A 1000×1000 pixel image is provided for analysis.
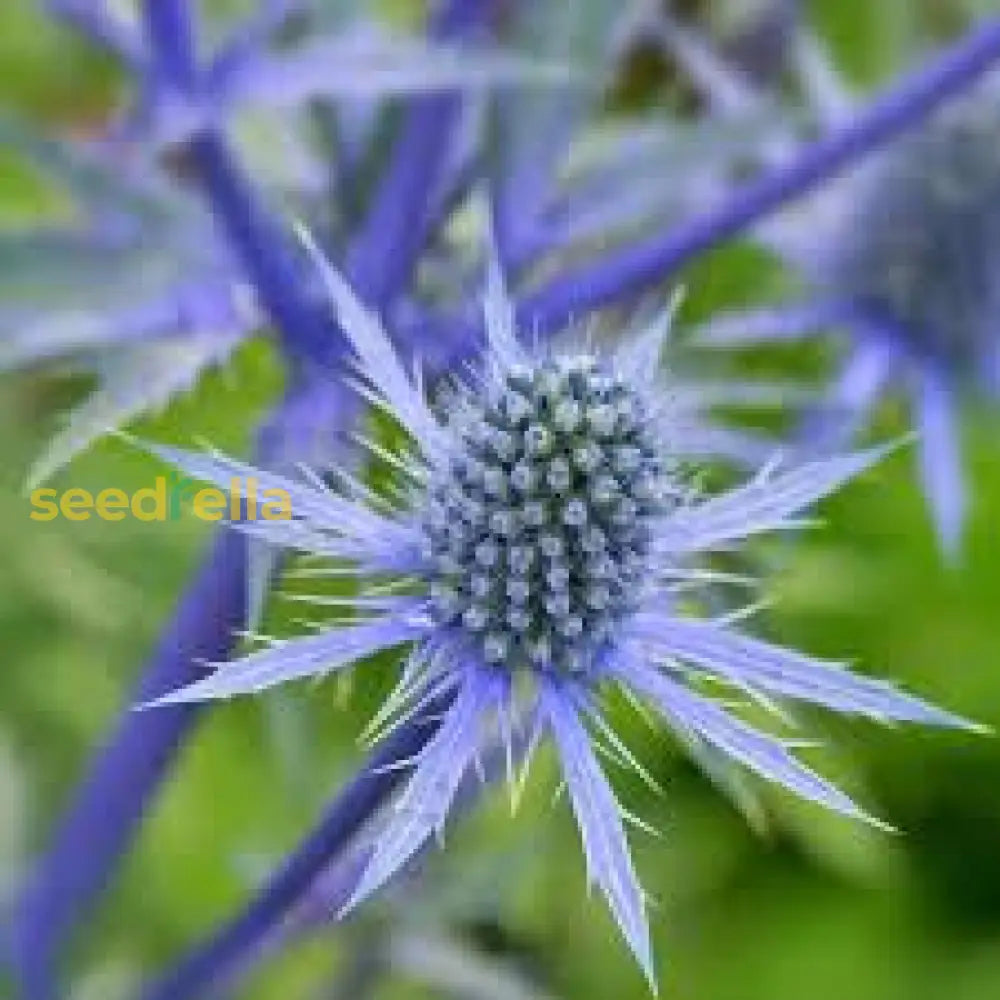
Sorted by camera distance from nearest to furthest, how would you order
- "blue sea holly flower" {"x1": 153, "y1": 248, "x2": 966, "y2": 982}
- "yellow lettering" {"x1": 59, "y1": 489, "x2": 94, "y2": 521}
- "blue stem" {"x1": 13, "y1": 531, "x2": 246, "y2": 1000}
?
1. "blue sea holly flower" {"x1": 153, "y1": 248, "x2": 966, "y2": 982}
2. "blue stem" {"x1": 13, "y1": 531, "x2": 246, "y2": 1000}
3. "yellow lettering" {"x1": 59, "y1": 489, "x2": 94, "y2": 521}

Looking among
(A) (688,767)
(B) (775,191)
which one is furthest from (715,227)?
(A) (688,767)

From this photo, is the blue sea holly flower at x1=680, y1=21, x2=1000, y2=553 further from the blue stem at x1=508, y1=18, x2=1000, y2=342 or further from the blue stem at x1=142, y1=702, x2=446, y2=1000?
the blue stem at x1=142, y1=702, x2=446, y2=1000

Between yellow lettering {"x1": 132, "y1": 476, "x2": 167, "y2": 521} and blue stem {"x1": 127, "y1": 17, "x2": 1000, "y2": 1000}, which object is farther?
yellow lettering {"x1": 132, "y1": 476, "x2": 167, "y2": 521}

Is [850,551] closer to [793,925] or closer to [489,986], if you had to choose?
[793,925]

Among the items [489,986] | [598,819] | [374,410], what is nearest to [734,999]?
[489,986]

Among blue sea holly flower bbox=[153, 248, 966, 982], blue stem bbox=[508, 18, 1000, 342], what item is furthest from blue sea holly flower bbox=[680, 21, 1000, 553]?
blue sea holly flower bbox=[153, 248, 966, 982]

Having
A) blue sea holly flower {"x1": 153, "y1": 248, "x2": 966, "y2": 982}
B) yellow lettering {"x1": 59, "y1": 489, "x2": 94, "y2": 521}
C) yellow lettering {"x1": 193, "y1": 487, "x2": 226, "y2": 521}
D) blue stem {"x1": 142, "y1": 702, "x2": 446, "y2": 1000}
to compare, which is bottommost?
blue stem {"x1": 142, "y1": 702, "x2": 446, "y2": 1000}

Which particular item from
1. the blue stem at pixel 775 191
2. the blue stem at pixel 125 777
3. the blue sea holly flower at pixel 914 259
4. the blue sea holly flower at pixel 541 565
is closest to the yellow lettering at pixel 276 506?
the blue sea holly flower at pixel 541 565

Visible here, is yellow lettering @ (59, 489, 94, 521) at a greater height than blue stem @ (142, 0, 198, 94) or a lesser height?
lesser
